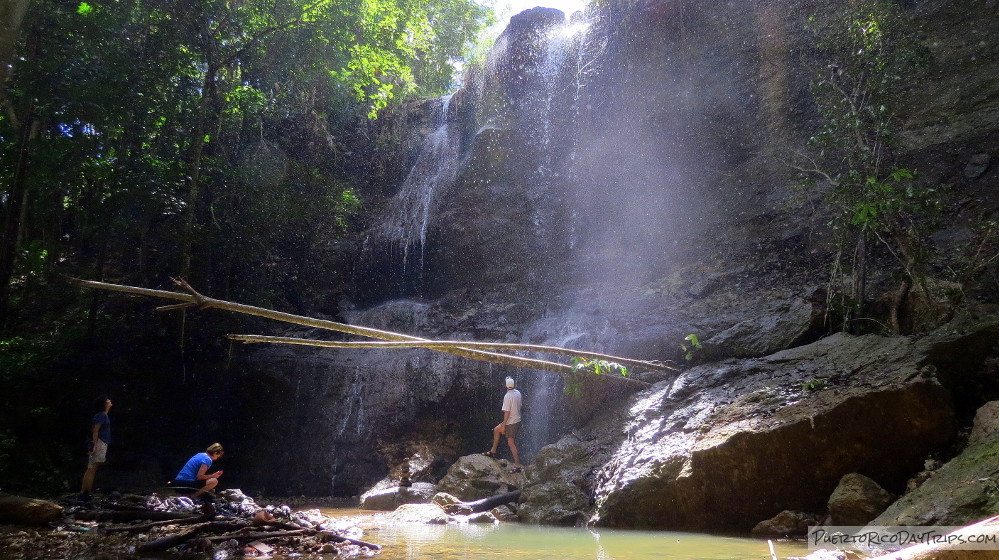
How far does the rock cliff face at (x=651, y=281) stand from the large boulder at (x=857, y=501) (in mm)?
351

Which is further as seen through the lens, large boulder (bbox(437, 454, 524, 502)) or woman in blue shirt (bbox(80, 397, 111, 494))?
large boulder (bbox(437, 454, 524, 502))

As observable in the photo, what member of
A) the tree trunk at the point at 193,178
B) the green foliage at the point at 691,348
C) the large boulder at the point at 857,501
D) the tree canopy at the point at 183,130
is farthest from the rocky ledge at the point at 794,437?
the tree canopy at the point at 183,130

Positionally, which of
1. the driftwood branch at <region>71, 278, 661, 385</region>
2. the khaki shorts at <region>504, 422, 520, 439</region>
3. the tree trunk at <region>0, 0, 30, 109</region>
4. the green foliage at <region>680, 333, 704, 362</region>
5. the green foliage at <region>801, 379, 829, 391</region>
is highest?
the tree trunk at <region>0, 0, 30, 109</region>

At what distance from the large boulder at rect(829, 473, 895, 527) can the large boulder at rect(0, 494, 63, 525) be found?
22.3 ft

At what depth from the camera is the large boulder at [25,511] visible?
5.07 m

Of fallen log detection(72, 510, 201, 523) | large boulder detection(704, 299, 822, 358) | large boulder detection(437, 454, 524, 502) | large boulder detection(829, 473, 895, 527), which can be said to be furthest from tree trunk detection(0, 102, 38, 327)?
large boulder detection(829, 473, 895, 527)

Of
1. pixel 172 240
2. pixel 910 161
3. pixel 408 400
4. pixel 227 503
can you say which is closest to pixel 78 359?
pixel 172 240

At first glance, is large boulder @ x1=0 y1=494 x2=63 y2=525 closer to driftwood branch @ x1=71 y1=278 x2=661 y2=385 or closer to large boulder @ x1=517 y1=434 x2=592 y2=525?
driftwood branch @ x1=71 y1=278 x2=661 y2=385

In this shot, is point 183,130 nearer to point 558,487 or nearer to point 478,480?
point 478,480

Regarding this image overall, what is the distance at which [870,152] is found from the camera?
808cm

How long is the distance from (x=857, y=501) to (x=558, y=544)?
8.28 feet

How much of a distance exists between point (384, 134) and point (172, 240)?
7.72m

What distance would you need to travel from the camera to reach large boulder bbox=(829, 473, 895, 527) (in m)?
4.90

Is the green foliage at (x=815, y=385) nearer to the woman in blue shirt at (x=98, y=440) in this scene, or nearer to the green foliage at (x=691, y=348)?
the green foliage at (x=691, y=348)
